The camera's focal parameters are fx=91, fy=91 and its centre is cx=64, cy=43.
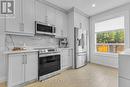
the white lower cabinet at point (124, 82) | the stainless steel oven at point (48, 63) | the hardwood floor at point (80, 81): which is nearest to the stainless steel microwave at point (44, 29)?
the stainless steel oven at point (48, 63)

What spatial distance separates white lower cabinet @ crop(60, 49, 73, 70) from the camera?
3767mm

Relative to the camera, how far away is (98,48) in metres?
5.26

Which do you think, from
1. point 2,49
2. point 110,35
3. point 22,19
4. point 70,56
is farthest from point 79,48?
point 2,49

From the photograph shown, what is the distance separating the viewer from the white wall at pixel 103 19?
389 cm

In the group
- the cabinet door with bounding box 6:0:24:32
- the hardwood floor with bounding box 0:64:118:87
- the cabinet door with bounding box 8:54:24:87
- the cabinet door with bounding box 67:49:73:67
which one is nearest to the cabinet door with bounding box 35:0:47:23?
the cabinet door with bounding box 6:0:24:32

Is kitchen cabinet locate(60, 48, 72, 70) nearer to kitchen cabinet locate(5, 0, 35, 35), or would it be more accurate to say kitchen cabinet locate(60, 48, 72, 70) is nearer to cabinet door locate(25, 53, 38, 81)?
cabinet door locate(25, 53, 38, 81)

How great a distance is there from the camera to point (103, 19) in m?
4.83

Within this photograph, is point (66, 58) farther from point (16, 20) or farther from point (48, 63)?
point (16, 20)

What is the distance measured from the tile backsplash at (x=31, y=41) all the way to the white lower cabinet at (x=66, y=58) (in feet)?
2.19

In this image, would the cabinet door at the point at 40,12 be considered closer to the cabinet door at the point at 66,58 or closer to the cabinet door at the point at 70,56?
the cabinet door at the point at 66,58

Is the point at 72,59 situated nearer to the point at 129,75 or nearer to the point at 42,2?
the point at 42,2

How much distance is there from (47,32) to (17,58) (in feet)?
5.41

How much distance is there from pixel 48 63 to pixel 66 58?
3.70 feet

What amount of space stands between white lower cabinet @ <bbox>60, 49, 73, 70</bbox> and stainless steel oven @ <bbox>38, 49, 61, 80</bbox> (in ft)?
0.92
